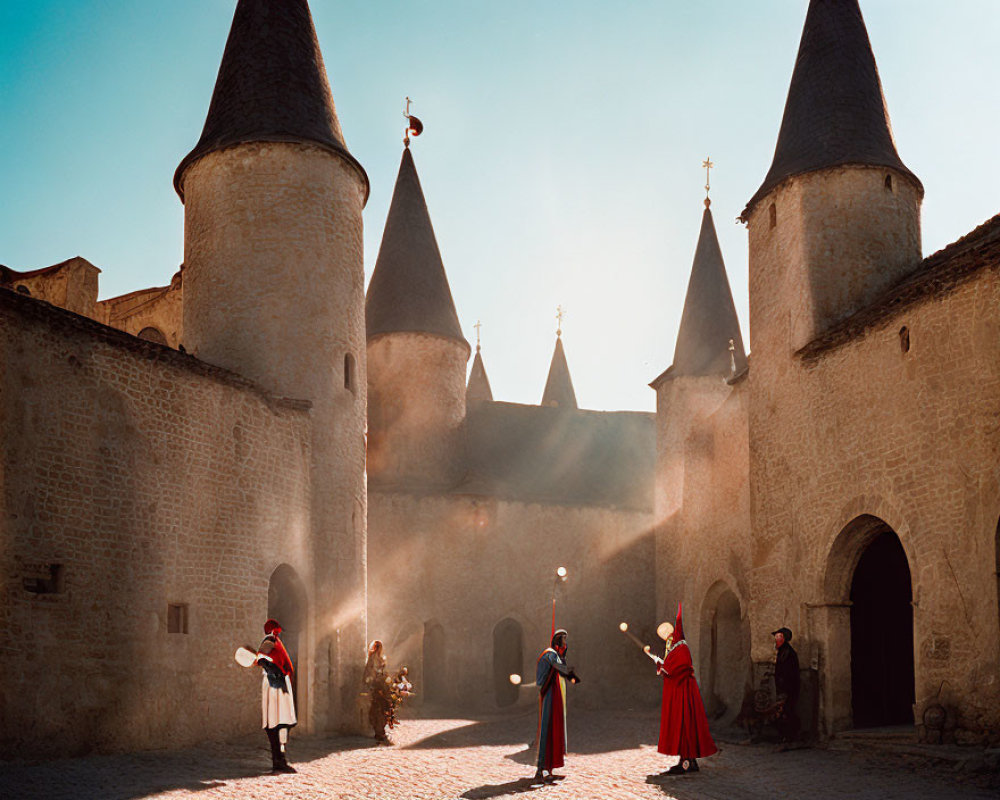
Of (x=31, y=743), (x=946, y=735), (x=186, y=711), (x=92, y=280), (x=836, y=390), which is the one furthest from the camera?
(x=92, y=280)

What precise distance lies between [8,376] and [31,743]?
3.95 meters

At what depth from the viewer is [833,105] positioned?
1822 cm

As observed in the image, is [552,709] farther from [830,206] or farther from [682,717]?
[830,206]

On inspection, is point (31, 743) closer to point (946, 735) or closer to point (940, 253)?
point (946, 735)

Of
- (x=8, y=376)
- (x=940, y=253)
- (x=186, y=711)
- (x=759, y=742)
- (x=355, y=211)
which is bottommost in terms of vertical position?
(x=759, y=742)

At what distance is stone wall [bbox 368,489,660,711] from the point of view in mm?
26281

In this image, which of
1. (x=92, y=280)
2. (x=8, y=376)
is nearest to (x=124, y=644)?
(x=8, y=376)

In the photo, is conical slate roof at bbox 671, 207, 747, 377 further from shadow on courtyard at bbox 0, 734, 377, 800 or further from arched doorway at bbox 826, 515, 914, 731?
shadow on courtyard at bbox 0, 734, 377, 800

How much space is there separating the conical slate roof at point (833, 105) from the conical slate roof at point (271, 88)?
25.3ft

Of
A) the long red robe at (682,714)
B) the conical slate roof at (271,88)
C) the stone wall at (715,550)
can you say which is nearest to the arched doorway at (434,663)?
the stone wall at (715,550)

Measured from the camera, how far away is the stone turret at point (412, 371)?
27.5m

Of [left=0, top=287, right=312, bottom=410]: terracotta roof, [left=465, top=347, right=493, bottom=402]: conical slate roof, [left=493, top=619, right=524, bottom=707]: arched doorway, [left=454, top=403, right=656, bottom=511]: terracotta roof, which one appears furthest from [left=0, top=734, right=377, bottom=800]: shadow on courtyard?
[left=465, top=347, right=493, bottom=402]: conical slate roof

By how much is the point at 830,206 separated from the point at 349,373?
8.58m

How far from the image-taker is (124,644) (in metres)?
12.9
